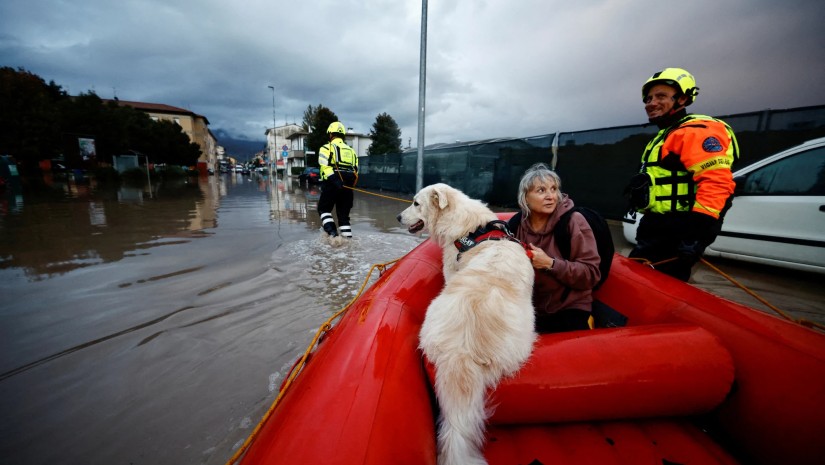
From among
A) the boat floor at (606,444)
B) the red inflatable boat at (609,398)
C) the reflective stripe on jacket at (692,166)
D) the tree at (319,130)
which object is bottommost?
the boat floor at (606,444)

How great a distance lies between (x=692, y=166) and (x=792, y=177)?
416cm

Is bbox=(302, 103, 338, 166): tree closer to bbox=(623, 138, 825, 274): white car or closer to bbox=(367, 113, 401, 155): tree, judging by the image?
bbox=(367, 113, 401, 155): tree

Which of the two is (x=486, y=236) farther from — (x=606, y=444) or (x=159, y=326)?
(x=159, y=326)

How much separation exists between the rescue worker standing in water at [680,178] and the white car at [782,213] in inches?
142

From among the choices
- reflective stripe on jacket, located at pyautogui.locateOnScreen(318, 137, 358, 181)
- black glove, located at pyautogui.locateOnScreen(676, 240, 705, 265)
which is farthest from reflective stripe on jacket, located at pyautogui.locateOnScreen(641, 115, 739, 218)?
reflective stripe on jacket, located at pyautogui.locateOnScreen(318, 137, 358, 181)

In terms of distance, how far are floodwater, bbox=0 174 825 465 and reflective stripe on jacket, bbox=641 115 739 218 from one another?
118 inches

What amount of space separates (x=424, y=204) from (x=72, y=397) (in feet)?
10.7

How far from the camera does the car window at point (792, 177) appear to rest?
4.04m

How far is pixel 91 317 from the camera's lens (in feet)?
10.4

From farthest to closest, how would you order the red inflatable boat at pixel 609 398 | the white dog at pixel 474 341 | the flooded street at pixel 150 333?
1. the flooded street at pixel 150 333
2. the white dog at pixel 474 341
3. the red inflatable boat at pixel 609 398

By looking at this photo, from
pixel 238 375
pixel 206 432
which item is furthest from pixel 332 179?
pixel 206 432

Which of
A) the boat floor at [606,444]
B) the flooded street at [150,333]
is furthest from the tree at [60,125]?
the boat floor at [606,444]

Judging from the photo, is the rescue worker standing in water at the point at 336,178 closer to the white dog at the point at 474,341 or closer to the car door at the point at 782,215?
the white dog at the point at 474,341

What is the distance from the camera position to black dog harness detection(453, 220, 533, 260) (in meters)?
2.31
